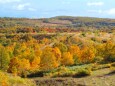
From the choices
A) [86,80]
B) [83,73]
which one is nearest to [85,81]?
[86,80]

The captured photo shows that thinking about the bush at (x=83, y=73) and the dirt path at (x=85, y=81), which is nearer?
Answer: the dirt path at (x=85, y=81)

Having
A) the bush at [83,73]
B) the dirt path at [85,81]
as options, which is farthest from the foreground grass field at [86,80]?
the bush at [83,73]

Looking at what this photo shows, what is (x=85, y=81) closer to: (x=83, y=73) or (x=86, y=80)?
(x=86, y=80)

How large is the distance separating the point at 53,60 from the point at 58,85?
58869 mm

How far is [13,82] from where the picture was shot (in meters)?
49.7

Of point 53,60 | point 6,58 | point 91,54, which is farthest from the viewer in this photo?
point 91,54

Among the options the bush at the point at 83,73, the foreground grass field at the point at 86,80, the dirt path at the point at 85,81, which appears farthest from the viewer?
the bush at the point at 83,73

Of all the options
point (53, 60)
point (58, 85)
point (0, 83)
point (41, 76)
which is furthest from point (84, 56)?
point (0, 83)

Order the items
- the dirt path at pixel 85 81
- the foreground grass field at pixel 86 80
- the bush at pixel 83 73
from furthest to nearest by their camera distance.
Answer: the bush at pixel 83 73 < the foreground grass field at pixel 86 80 < the dirt path at pixel 85 81

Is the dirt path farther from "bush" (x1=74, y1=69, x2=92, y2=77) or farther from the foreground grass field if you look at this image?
"bush" (x1=74, y1=69, x2=92, y2=77)

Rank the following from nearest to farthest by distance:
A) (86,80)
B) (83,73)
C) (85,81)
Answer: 1. (85,81)
2. (86,80)
3. (83,73)

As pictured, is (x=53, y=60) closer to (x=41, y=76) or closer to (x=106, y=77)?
(x=41, y=76)

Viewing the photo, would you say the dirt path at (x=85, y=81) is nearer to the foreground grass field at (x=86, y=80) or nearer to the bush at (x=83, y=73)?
the foreground grass field at (x=86, y=80)

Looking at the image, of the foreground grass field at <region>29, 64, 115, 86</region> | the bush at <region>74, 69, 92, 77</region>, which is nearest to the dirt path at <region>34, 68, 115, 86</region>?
the foreground grass field at <region>29, 64, 115, 86</region>
